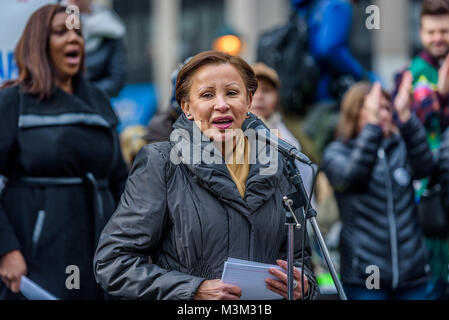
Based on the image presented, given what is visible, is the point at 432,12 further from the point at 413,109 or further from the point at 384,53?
the point at 384,53

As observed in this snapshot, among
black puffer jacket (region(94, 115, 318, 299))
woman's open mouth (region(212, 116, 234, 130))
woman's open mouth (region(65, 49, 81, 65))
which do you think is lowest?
black puffer jacket (region(94, 115, 318, 299))

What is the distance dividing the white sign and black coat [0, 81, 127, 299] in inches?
28.2

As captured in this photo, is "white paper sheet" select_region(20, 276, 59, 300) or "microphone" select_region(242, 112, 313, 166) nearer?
"microphone" select_region(242, 112, 313, 166)

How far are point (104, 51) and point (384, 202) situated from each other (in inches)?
113

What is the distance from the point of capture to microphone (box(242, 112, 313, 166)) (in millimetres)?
2680

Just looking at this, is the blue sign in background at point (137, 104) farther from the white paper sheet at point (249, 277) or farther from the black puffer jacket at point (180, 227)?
the white paper sheet at point (249, 277)

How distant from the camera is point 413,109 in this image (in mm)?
5223

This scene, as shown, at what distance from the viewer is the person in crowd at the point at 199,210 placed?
276 cm

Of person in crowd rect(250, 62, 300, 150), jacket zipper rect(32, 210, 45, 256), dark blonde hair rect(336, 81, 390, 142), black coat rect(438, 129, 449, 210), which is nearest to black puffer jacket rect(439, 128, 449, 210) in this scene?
black coat rect(438, 129, 449, 210)

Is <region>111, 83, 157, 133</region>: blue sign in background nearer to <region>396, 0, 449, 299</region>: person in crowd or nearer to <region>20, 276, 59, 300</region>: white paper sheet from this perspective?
<region>396, 0, 449, 299</region>: person in crowd

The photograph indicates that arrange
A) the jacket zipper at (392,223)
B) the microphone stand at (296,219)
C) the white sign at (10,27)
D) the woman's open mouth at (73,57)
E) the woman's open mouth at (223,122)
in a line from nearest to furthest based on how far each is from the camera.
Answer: the microphone stand at (296,219) < the woman's open mouth at (223,122) < the woman's open mouth at (73,57) < the white sign at (10,27) < the jacket zipper at (392,223)

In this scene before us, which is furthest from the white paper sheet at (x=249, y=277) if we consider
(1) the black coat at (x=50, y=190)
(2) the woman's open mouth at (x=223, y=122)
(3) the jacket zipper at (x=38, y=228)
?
(3) the jacket zipper at (x=38, y=228)

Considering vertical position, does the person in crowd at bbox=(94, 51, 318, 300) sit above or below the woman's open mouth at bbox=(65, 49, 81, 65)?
below

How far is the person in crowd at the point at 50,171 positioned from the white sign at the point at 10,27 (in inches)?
19.4
